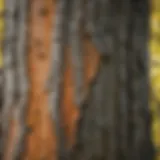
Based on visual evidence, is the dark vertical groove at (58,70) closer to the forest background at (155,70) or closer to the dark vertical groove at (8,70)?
the dark vertical groove at (8,70)

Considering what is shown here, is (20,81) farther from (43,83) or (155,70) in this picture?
(155,70)

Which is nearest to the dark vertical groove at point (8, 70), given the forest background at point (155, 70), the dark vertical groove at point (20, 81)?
the dark vertical groove at point (20, 81)

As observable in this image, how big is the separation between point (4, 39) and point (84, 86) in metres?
0.22

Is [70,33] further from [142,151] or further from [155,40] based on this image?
[155,40]

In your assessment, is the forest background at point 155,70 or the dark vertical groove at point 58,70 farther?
the forest background at point 155,70

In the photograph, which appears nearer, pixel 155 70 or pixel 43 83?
pixel 43 83

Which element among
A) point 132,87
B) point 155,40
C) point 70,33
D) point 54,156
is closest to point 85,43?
point 70,33

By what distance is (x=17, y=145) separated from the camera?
74 cm

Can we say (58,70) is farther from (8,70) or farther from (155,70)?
(155,70)

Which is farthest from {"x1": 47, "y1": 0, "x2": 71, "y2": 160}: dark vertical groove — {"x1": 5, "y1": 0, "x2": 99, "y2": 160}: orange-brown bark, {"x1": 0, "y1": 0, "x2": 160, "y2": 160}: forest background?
{"x1": 0, "y1": 0, "x2": 160, "y2": 160}: forest background

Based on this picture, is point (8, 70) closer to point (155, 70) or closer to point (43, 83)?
point (43, 83)

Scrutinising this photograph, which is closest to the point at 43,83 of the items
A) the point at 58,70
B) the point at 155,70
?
the point at 58,70

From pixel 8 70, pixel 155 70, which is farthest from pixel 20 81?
pixel 155 70

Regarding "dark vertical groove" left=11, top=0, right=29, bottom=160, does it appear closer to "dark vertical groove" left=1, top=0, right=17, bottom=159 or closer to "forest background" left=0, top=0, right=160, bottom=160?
"dark vertical groove" left=1, top=0, right=17, bottom=159
